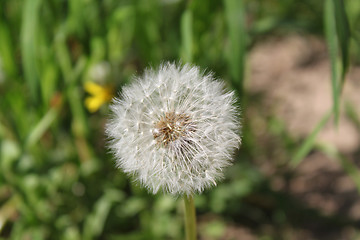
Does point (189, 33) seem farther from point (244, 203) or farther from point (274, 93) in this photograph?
point (274, 93)

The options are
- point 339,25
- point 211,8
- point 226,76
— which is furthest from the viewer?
point 226,76

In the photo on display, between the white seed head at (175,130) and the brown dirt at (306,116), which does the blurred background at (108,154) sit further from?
the white seed head at (175,130)

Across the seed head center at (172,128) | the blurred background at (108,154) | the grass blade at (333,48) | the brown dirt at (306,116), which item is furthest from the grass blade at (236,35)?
the brown dirt at (306,116)

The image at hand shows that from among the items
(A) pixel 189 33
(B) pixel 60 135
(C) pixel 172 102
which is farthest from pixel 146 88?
(B) pixel 60 135

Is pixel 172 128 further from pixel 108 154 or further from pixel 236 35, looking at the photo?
pixel 108 154

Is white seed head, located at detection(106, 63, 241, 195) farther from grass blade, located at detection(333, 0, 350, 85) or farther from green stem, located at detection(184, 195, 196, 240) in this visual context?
grass blade, located at detection(333, 0, 350, 85)
